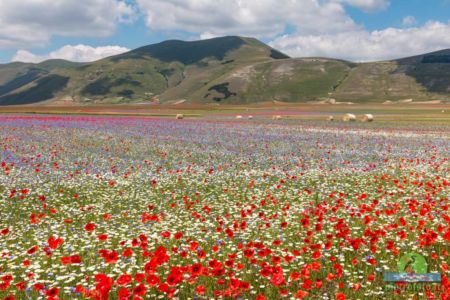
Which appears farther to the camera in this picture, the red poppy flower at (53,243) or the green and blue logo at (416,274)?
the red poppy flower at (53,243)

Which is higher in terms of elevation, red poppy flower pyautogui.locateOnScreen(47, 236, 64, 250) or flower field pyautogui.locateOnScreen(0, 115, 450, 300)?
red poppy flower pyautogui.locateOnScreen(47, 236, 64, 250)

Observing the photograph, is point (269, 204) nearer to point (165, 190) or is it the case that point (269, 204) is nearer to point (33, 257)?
point (165, 190)

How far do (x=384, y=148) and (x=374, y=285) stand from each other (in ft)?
77.8

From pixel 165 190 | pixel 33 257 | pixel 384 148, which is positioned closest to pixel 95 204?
pixel 165 190

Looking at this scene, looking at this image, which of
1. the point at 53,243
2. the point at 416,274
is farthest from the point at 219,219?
the point at 416,274

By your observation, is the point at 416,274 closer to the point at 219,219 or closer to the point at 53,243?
the point at 53,243

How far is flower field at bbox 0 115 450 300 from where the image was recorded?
6.37 m

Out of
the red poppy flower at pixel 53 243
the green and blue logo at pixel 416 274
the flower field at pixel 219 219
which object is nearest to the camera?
the green and blue logo at pixel 416 274

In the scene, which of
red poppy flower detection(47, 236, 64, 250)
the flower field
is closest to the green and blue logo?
the flower field

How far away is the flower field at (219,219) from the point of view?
6371 mm

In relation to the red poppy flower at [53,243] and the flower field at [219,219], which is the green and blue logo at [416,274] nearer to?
the flower field at [219,219]

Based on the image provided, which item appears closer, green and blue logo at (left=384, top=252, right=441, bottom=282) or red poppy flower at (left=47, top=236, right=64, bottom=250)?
green and blue logo at (left=384, top=252, right=441, bottom=282)

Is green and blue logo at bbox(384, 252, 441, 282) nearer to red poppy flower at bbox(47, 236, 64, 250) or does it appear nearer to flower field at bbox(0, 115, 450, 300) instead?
flower field at bbox(0, 115, 450, 300)

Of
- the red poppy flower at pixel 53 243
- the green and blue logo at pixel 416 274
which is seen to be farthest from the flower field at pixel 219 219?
the green and blue logo at pixel 416 274
